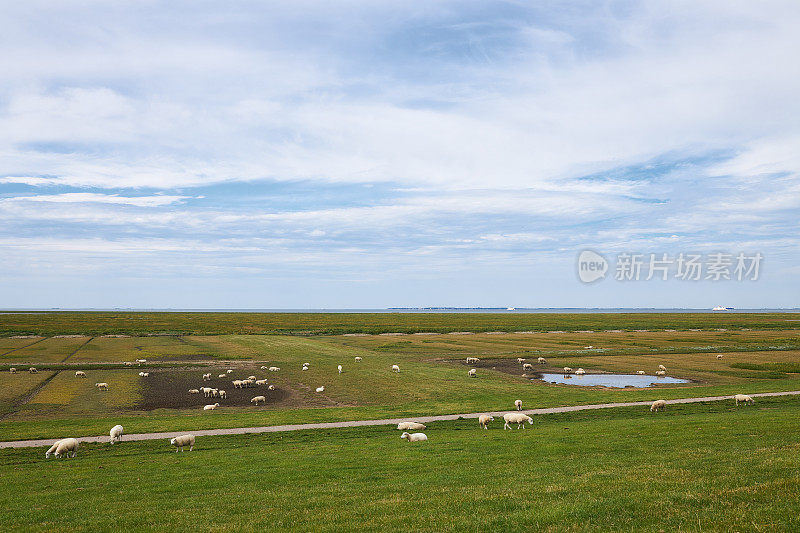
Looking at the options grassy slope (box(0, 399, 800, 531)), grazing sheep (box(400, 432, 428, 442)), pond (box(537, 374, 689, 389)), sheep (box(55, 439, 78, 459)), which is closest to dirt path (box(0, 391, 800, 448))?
grassy slope (box(0, 399, 800, 531))

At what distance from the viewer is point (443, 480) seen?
717 inches

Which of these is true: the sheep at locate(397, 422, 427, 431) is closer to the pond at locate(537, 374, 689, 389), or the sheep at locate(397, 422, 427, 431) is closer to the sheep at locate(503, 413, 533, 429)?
the sheep at locate(503, 413, 533, 429)

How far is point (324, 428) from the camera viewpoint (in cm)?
3278

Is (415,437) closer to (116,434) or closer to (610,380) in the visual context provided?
(116,434)

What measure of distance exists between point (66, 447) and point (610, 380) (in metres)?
52.9

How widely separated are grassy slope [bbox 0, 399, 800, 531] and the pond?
23086 mm

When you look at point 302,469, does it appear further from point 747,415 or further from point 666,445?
point 747,415

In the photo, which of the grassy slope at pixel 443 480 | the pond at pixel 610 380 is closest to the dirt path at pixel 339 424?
the grassy slope at pixel 443 480

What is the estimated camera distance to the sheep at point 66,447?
2598 centimetres

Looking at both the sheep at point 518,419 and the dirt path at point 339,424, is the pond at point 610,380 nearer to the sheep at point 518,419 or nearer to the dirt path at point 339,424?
the dirt path at point 339,424

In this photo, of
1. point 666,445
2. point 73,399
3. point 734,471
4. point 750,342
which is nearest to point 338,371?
point 73,399

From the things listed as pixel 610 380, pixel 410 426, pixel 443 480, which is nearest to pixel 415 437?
pixel 410 426

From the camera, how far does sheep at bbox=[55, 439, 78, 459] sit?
2598 centimetres

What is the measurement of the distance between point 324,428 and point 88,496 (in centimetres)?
1600
